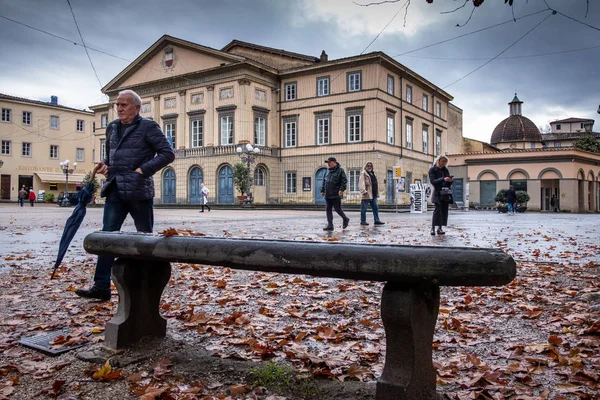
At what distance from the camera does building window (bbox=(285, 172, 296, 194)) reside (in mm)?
35938

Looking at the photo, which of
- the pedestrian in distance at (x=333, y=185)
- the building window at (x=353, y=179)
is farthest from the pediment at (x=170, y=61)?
the pedestrian in distance at (x=333, y=185)

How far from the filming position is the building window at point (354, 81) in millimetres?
33312

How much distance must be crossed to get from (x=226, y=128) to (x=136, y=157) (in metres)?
32.1

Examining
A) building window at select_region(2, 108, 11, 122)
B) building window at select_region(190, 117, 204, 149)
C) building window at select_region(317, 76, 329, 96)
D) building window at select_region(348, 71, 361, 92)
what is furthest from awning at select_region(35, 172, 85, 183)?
building window at select_region(348, 71, 361, 92)

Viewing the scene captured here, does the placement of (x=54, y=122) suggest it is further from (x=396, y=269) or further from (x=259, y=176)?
(x=396, y=269)

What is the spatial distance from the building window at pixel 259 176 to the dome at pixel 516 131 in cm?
3474

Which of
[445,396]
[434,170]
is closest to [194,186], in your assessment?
[434,170]

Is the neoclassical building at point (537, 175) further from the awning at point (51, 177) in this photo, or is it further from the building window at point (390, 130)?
the awning at point (51, 177)

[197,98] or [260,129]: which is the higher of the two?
[197,98]

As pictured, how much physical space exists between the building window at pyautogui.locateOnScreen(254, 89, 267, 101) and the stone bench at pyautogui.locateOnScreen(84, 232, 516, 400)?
110 ft

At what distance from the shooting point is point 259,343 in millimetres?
3025

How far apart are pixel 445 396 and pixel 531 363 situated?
794 mm

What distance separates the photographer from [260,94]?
3562 cm

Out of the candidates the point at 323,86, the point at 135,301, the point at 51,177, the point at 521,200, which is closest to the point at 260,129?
the point at 323,86
